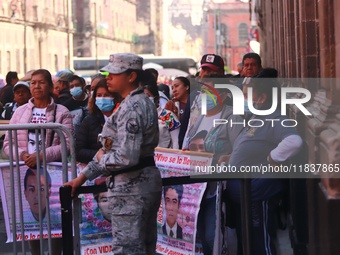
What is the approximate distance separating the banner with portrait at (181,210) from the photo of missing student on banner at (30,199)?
2.74 feet

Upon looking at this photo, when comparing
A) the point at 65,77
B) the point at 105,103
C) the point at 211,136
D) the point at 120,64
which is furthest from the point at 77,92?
the point at 120,64

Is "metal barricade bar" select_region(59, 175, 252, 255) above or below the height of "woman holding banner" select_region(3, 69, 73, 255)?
below

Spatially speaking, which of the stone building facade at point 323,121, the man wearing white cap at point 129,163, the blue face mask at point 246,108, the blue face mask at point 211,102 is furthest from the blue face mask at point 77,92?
the man wearing white cap at point 129,163

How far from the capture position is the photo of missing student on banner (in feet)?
26.7

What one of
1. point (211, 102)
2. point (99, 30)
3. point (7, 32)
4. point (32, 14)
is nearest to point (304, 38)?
point (211, 102)

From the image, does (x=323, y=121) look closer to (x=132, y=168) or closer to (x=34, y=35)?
(x=132, y=168)

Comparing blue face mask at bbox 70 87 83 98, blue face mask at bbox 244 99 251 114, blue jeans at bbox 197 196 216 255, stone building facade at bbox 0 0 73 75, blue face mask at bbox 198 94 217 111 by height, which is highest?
stone building facade at bbox 0 0 73 75

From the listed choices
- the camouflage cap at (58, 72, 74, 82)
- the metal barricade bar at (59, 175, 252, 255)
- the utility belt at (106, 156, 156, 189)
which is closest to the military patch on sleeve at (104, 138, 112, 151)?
the utility belt at (106, 156, 156, 189)

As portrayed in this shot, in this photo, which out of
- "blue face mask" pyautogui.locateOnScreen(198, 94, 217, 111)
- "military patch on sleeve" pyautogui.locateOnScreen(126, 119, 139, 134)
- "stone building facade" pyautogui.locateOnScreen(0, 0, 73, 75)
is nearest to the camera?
"military patch on sleeve" pyautogui.locateOnScreen(126, 119, 139, 134)

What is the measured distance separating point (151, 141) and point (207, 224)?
4.70 ft

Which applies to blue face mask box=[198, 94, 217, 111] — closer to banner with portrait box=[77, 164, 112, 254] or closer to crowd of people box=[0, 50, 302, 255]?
crowd of people box=[0, 50, 302, 255]

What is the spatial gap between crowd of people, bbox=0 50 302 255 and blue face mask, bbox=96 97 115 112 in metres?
0.01

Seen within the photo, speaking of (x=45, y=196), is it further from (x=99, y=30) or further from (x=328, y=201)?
(x=99, y=30)

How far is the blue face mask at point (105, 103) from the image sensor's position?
930 cm
